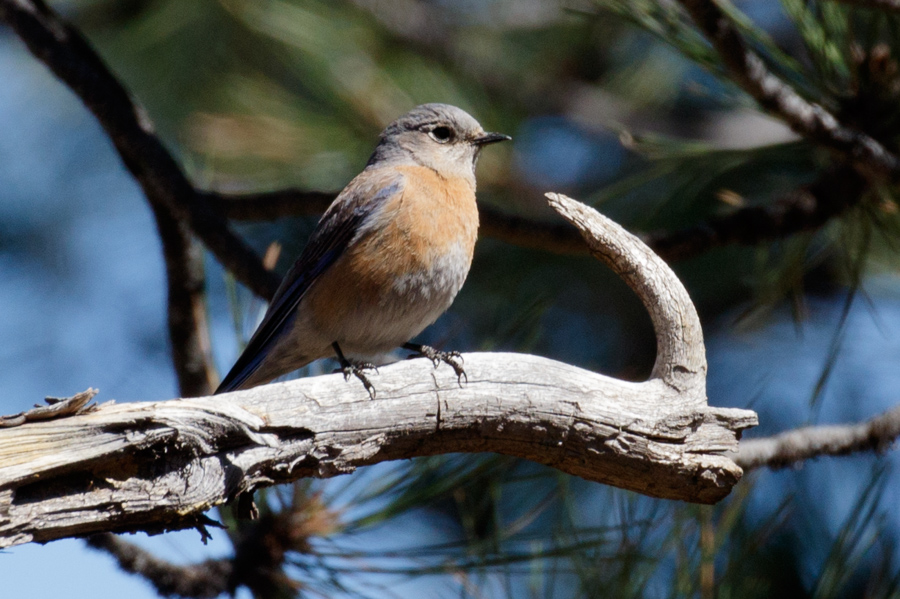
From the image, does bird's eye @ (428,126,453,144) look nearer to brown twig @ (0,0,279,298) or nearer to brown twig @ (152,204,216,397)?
brown twig @ (0,0,279,298)

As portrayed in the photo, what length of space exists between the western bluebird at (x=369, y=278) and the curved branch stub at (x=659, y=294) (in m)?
0.94

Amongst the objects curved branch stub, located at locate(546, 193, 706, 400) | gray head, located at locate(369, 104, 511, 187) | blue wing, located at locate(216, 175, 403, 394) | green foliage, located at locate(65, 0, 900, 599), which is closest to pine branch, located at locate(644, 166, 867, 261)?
green foliage, located at locate(65, 0, 900, 599)

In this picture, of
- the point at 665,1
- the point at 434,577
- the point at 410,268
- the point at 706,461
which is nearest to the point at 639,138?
the point at 665,1

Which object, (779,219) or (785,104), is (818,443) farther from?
(785,104)

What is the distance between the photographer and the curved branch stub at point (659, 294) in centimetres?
286

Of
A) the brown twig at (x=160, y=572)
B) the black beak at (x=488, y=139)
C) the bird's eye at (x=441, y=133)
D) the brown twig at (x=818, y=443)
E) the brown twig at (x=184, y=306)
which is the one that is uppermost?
the bird's eye at (x=441, y=133)

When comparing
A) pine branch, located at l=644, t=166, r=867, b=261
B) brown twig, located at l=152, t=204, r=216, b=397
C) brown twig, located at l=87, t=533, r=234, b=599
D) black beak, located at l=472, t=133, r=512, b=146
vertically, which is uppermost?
black beak, located at l=472, t=133, r=512, b=146

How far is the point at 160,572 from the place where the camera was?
11.0ft

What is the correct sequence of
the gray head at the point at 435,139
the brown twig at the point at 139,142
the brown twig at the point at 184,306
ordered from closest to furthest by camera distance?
the brown twig at the point at 139,142, the brown twig at the point at 184,306, the gray head at the point at 435,139

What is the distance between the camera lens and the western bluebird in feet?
12.3

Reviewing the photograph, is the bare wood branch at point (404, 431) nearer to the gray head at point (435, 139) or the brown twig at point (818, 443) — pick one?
the brown twig at point (818, 443)

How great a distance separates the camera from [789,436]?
3.45 metres

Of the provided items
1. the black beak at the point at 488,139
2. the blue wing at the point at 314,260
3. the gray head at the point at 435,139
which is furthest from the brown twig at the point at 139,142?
the black beak at the point at 488,139

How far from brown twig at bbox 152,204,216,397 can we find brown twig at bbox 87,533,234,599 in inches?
34.2
